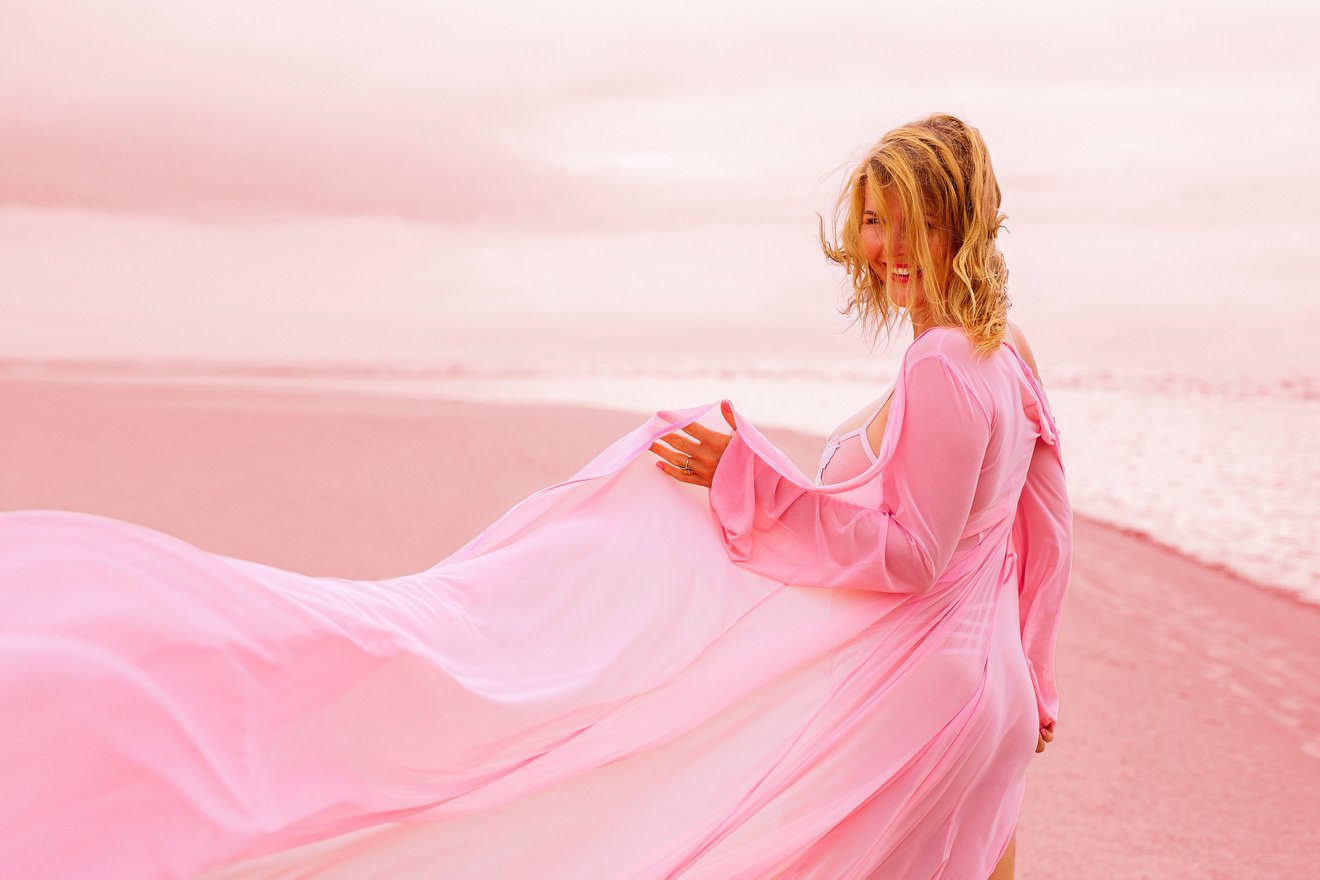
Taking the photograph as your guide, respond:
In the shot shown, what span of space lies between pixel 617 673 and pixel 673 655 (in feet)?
0.45

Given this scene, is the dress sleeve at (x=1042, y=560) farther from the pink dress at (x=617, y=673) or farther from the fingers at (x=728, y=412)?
the fingers at (x=728, y=412)

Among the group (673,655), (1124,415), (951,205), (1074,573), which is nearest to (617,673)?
(673,655)

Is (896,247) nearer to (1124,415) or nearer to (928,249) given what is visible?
(928,249)

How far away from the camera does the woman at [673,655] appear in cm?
187

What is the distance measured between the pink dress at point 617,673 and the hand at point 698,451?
0.12 ft

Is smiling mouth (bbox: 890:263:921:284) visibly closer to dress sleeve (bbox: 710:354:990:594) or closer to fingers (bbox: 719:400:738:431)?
dress sleeve (bbox: 710:354:990:594)

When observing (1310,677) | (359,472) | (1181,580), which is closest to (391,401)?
(359,472)

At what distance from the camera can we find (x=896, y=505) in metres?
2.22

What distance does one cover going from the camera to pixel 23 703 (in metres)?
1.67

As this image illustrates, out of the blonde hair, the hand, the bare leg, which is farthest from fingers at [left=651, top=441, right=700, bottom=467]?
the bare leg

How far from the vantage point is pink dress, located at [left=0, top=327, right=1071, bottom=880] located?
1819 millimetres

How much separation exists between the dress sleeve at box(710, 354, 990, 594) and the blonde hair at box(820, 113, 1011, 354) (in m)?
0.16

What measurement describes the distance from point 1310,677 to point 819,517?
16.1 ft

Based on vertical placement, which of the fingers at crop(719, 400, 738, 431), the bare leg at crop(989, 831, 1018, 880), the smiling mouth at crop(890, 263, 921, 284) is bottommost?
the bare leg at crop(989, 831, 1018, 880)
